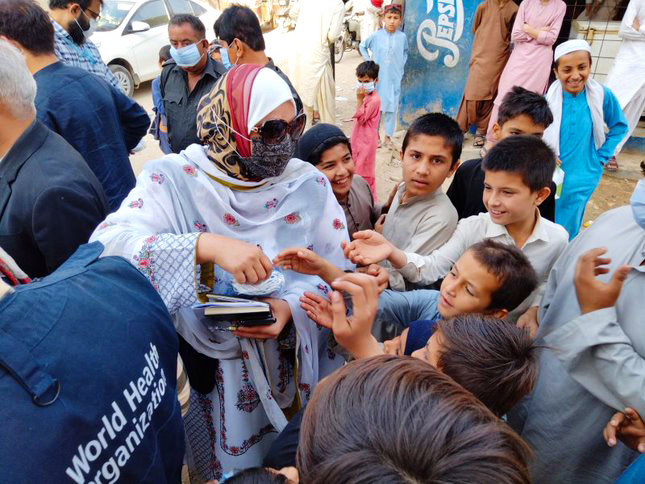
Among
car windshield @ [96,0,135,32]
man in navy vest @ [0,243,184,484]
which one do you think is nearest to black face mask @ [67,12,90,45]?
man in navy vest @ [0,243,184,484]

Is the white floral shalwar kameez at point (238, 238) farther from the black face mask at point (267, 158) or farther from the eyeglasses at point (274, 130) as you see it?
the eyeglasses at point (274, 130)

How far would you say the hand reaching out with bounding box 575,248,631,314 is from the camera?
3.96ft

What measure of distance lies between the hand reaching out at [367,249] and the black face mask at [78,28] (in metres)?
2.98

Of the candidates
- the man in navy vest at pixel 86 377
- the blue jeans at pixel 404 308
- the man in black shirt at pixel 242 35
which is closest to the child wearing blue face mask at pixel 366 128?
the man in black shirt at pixel 242 35

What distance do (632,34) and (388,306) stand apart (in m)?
5.45

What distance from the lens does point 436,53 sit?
6.49 meters

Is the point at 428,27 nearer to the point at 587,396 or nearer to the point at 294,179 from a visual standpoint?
the point at 294,179

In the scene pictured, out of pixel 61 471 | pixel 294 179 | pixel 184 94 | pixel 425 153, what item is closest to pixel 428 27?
pixel 184 94

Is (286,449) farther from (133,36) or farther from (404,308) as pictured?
(133,36)

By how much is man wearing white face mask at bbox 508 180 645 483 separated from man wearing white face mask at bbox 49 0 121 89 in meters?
3.27

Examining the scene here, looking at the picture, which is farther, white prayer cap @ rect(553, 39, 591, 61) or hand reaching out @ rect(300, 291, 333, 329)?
white prayer cap @ rect(553, 39, 591, 61)

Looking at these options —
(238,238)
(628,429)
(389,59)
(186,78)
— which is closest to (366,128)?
(186,78)

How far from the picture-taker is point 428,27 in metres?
6.35

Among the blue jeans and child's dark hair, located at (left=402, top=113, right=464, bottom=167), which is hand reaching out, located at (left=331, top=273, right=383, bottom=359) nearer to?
the blue jeans
